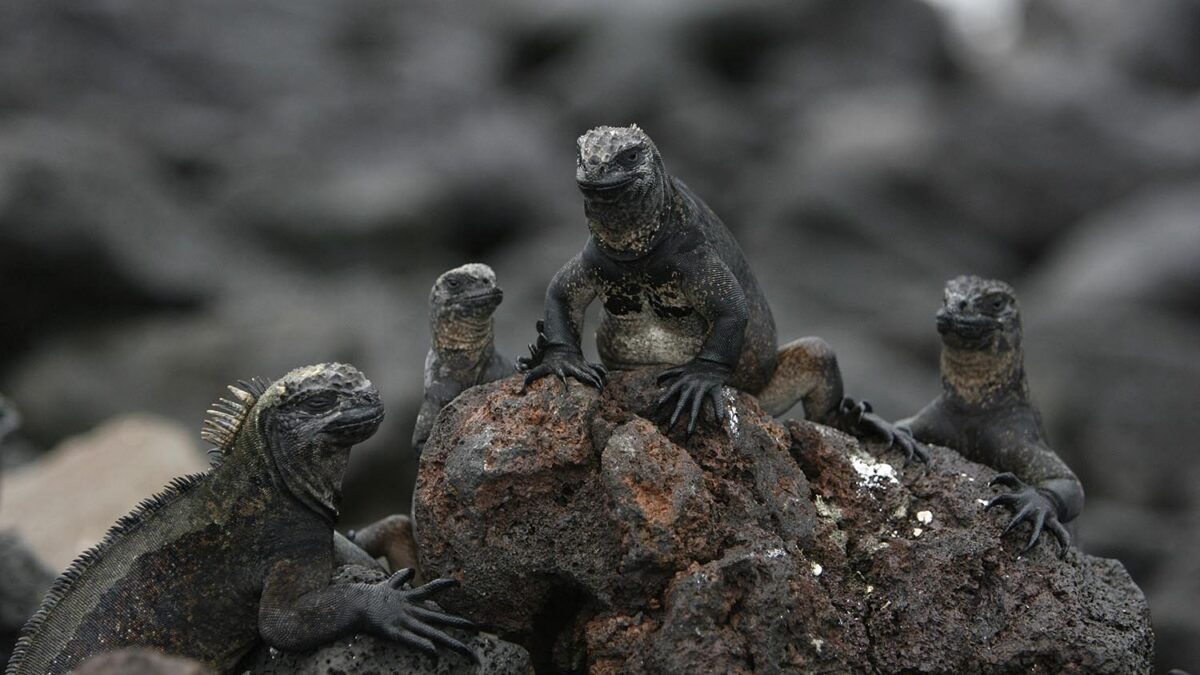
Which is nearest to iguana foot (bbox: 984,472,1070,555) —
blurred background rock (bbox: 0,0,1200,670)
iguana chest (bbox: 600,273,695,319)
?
iguana chest (bbox: 600,273,695,319)

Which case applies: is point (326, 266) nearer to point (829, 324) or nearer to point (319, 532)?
point (829, 324)

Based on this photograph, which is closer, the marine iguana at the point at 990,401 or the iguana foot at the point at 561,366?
the iguana foot at the point at 561,366

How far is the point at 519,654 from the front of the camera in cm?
466

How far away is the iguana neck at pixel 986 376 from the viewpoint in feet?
18.6

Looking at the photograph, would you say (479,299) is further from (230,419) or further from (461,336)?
(230,419)

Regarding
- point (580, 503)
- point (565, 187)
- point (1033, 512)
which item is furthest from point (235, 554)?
point (565, 187)

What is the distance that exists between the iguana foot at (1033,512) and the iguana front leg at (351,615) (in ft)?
6.95

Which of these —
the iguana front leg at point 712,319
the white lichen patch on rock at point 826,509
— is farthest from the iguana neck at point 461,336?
the white lichen patch on rock at point 826,509

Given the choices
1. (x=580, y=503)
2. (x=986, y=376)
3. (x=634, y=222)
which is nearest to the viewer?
(x=580, y=503)

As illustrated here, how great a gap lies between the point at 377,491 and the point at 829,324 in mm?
6974

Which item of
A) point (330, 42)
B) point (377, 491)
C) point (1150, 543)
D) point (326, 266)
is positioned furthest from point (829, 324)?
point (330, 42)

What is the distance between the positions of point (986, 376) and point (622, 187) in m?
2.07

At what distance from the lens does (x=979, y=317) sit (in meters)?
5.47

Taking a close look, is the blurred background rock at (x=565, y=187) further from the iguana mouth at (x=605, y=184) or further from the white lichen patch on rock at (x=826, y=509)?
the iguana mouth at (x=605, y=184)
